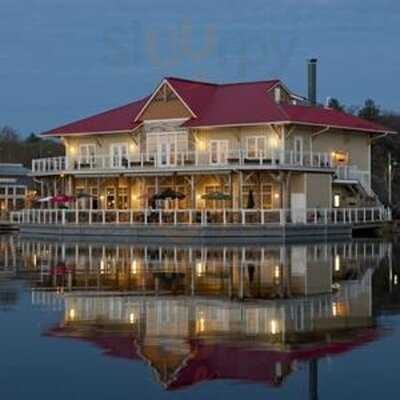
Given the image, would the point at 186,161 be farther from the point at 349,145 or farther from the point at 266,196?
the point at 349,145

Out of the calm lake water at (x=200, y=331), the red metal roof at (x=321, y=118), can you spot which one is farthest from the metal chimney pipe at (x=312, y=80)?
the calm lake water at (x=200, y=331)

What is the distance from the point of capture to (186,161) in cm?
5100

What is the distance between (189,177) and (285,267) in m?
24.0

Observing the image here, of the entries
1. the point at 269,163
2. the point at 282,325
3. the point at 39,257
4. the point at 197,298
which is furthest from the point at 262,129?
the point at 282,325

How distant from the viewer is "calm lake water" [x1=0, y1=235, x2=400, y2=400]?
414 inches

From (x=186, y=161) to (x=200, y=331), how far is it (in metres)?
37.1

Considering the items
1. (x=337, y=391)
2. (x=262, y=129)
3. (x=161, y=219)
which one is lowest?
(x=337, y=391)

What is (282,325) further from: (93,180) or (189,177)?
(93,180)

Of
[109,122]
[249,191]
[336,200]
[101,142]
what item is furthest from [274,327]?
[101,142]

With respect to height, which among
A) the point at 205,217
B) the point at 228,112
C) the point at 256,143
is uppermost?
the point at 228,112

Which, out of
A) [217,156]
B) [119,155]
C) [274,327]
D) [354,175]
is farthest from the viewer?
[354,175]

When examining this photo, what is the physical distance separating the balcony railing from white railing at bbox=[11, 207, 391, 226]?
2.65 m

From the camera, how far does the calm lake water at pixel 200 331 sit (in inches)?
414

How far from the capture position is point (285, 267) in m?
27.2
